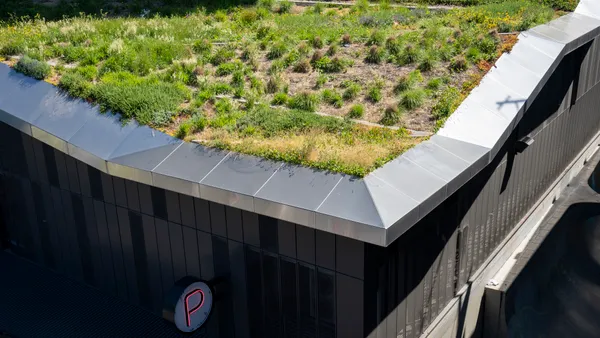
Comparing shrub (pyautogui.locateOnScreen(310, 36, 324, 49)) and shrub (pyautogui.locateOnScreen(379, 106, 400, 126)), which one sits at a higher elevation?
shrub (pyautogui.locateOnScreen(310, 36, 324, 49))

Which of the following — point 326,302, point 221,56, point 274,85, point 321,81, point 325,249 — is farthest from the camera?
point 221,56

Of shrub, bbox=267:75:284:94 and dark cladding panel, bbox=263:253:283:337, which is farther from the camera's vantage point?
shrub, bbox=267:75:284:94

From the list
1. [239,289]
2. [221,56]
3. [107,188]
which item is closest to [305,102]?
[221,56]

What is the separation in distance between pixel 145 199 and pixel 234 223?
2751 mm

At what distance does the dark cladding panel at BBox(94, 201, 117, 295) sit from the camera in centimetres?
1571

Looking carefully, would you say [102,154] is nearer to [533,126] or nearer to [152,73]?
[152,73]

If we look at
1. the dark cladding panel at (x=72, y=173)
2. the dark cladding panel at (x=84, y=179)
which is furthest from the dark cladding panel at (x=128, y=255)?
the dark cladding panel at (x=72, y=173)

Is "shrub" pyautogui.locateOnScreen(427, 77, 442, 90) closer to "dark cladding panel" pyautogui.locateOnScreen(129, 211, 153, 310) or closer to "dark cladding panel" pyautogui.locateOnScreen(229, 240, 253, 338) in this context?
"dark cladding panel" pyautogui.locateOnScreen(229, 240, 253, 338)

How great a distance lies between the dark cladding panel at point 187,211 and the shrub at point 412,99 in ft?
19.3

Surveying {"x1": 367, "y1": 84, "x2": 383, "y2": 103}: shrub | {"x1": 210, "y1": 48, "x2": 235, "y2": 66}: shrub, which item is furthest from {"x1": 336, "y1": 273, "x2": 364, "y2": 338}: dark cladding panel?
{"x1": 210, "y1": 48, "x2": 235, "y2": 66}: shrub

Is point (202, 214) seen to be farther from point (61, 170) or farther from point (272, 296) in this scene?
point (61, 170)

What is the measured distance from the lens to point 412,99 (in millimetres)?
15461

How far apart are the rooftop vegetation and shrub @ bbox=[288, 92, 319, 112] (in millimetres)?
37

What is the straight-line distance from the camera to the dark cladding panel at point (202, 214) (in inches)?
525
